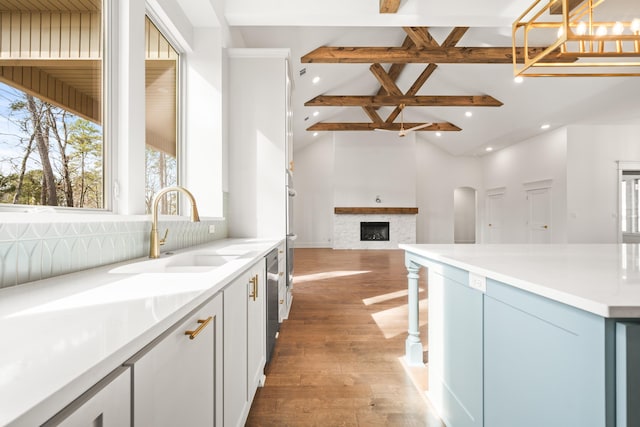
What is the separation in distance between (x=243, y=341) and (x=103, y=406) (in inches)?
39.5

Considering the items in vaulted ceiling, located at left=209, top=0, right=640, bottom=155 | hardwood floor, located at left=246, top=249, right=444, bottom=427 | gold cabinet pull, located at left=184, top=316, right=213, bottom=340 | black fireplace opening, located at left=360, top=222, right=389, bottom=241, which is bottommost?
hardwood floor, located at left=246, top=249, right=444, bottom=427

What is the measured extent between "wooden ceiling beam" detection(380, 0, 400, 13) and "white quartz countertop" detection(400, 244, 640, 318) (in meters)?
2.43

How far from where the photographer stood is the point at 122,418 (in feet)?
1.79

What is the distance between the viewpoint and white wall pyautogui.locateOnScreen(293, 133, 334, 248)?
10094mm

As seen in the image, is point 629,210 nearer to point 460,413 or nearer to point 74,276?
point 460,413

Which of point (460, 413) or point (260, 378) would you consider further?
point (260, 378)

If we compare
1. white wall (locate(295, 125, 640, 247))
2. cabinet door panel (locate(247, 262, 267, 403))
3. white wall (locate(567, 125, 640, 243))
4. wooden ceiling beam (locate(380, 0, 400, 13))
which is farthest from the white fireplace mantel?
cabinet door panel (locate(247, 262, 267, 403))

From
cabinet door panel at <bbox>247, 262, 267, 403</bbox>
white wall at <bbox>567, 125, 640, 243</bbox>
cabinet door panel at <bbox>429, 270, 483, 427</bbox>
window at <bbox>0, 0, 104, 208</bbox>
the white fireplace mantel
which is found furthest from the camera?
the white fireplace mantel

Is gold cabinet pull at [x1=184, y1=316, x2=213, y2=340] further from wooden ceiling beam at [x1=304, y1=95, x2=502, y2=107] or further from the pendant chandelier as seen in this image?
wooden ceiling beam at [x1=304, y1=95, x2=502, y2=107]

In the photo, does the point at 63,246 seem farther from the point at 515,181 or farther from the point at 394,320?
the point at 515,181

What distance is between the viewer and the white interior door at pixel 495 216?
914 centimetres


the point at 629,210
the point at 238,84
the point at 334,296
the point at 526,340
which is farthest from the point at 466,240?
the point at 526,340

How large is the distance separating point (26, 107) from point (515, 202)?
9462mm

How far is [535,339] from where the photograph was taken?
3.22ft
